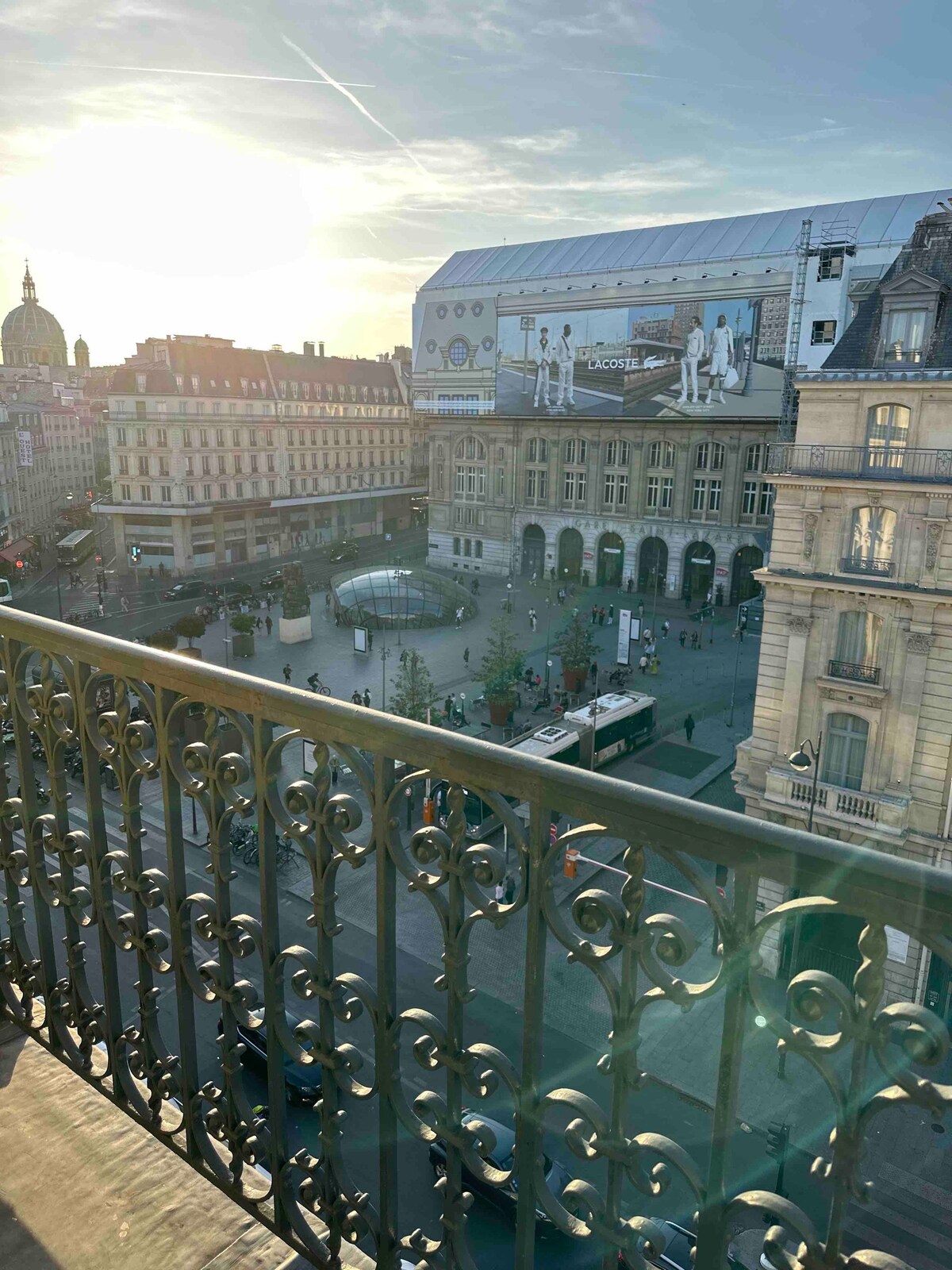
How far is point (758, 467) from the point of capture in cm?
5166

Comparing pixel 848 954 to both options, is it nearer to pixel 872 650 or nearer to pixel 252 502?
pixel 872 650

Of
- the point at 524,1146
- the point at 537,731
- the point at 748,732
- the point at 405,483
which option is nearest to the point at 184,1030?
the point at 524,1146

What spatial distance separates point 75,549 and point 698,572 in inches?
1542

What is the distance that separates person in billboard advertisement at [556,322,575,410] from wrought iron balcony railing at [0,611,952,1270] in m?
55.7

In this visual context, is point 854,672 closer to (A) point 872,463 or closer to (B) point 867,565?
(B) point 867,565

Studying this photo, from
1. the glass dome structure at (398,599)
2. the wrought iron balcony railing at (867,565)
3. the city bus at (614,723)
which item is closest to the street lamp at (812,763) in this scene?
the wrought iron balcony railing at (867,565)

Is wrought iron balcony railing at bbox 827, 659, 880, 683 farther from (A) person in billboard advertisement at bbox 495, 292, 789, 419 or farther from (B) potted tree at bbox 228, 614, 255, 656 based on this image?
(A) person in billboard advertisement at bbox 495, 292, 789, 419

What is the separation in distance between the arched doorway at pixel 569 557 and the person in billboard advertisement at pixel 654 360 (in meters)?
8.18

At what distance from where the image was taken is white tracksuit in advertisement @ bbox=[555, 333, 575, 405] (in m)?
56.9

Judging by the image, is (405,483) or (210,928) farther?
(405,483)

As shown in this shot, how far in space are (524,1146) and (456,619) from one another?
45169 mm

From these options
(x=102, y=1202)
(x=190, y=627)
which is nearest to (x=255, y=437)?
(x=190, y=627)

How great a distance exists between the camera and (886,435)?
16.9m

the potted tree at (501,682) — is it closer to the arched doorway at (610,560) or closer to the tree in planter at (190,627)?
the tree in planter at (190,627)
